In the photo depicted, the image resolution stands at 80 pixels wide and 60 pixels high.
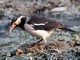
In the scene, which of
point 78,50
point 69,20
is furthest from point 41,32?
point 69,20

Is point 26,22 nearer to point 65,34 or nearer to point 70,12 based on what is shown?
point 65,34

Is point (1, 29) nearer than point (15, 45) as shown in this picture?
No

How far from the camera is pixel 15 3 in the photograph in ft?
50.0

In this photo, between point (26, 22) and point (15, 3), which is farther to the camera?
point (15, 3)

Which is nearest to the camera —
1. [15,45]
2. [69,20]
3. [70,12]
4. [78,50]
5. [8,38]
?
[78,50]

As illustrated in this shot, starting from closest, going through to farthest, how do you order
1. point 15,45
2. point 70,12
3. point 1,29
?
point 15,45 → point 1,29 → point 70,12

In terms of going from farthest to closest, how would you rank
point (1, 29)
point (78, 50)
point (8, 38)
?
point (1, 29), point (8, 38), point (78, 50)

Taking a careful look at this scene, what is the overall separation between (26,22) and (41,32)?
1.29 ft

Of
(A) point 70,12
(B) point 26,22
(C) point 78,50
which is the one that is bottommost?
(A) point 70,12

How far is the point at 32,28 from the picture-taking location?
817 centimetres

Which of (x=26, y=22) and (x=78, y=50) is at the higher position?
(x=26, y=22)

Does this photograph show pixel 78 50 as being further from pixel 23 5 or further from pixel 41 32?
pixel 23 5

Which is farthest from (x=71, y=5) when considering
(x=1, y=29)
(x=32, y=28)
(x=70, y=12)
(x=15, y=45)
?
(x=32, y=28)

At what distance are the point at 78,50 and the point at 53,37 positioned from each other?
6.44 ft
